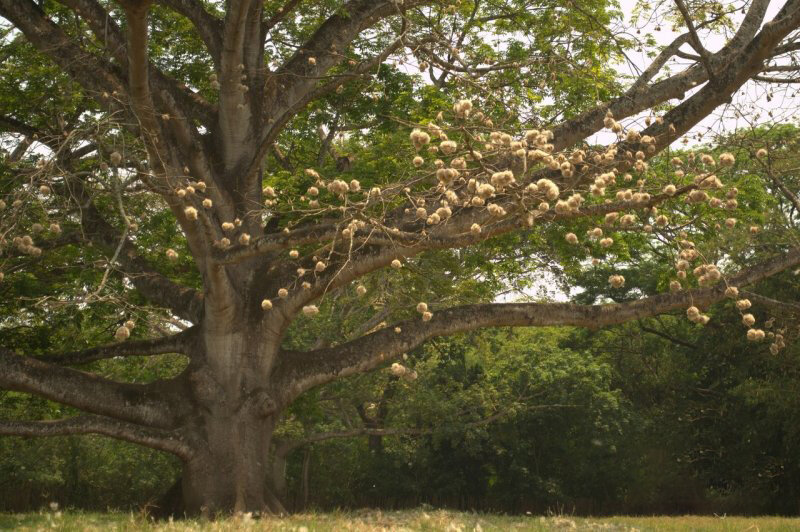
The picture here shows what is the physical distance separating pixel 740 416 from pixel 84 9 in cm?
2348

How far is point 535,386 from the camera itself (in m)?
30.0

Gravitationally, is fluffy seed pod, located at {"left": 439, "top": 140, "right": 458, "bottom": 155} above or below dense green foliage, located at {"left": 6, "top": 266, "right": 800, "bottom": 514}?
above

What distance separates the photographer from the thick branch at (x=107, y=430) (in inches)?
440

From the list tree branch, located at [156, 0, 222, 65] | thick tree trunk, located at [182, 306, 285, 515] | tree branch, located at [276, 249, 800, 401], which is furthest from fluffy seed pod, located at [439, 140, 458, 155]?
tree branch, located at [156, 0, 222, 65]

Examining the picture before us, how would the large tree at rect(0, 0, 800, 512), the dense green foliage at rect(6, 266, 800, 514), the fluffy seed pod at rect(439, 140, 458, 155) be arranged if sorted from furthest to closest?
the dense green foliage at rect(6, 266, 800, 514) < the large tree at rect(0, 0, 800, 512) < the fluffy seed pod at rect(439, 140, 458, 155)

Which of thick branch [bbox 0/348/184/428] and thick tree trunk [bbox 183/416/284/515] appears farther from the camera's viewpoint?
thick tree trunk [bbox 183/416/284/515]

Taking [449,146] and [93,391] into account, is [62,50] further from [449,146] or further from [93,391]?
[449,146]

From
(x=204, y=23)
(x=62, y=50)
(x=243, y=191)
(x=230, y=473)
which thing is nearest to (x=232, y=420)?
(x=230, y=473)

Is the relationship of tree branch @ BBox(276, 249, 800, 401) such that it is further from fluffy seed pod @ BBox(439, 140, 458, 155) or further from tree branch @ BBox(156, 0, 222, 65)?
fluffy seed pod @ BBox(439, 140, 458, 155)

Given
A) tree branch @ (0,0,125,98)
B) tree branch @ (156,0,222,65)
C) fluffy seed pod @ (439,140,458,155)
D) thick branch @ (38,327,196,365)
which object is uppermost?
tree branch @ (156,0,222,65)

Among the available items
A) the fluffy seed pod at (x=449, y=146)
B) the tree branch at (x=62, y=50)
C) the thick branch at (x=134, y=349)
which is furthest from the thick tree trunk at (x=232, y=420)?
the fluffy seed pod at (x=449, y=146)

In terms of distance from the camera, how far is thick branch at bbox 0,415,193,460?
1118 centimetres

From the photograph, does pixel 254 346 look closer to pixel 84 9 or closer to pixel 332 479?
pixel 84 9

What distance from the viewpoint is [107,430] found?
11148 millimetres
